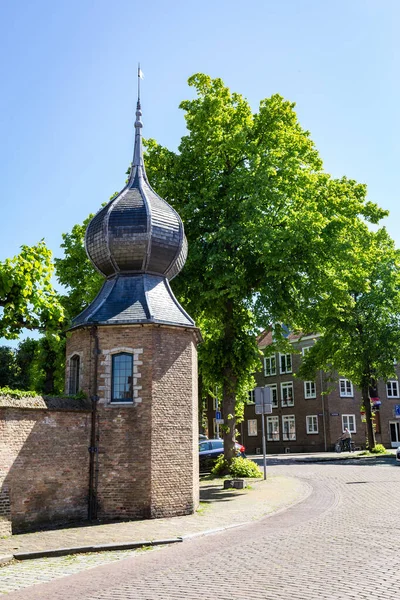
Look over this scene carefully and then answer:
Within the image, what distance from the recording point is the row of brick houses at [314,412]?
47.5 m

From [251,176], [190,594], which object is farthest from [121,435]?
[251,176]

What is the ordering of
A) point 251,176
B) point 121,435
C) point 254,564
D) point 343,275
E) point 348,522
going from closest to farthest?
1. point 254,564
2. point 348,522
3. point 121,435
4. point 251,176
5. point 343,275

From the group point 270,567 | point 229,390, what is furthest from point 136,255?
point 270,567

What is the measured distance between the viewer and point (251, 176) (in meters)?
21.6

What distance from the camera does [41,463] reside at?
13.9 meters

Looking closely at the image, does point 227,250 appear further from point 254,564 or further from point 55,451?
point 254,564

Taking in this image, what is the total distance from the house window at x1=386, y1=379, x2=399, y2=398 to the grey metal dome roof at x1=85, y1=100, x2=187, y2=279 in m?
38.1

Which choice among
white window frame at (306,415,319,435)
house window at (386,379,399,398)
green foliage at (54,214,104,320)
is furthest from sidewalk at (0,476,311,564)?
house window at (386,379,399,398)

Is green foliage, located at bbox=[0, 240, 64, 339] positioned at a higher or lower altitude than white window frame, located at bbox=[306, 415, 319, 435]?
higher

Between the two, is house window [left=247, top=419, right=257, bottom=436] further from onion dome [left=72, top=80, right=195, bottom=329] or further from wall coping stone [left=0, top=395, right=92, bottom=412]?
wall coping stone [left=0, top=395, right=92, bottom=412]

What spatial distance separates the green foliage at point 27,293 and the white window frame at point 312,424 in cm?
3587

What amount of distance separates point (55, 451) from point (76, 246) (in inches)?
770

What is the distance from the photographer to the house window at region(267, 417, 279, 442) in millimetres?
52031

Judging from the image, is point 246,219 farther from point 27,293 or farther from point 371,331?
point 371,331
